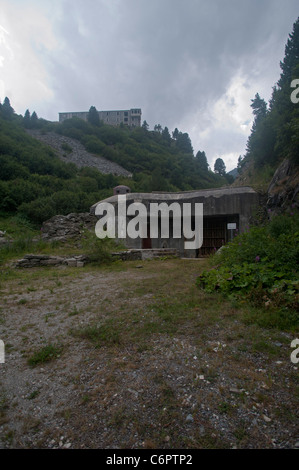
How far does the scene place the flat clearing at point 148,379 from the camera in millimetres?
1431

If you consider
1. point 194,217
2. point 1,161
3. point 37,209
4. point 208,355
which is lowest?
point 208,355

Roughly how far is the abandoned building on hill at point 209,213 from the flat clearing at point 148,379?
8317 mm

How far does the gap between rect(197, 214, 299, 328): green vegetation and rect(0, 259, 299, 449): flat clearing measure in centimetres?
26

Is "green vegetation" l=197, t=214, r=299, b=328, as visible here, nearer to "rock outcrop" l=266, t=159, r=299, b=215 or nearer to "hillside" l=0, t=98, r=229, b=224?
"rock outcrop" l=266, t=159, r=299, b=215

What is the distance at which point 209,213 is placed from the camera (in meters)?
11.3

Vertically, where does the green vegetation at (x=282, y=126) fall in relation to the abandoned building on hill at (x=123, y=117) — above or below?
below

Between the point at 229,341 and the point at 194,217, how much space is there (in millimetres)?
9861

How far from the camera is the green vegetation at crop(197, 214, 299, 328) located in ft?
9.10

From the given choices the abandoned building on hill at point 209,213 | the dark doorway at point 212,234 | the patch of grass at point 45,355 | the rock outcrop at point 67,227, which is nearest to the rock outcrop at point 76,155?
the rock outcrop at point 67,227

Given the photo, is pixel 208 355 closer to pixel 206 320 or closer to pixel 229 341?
pixel 229 341

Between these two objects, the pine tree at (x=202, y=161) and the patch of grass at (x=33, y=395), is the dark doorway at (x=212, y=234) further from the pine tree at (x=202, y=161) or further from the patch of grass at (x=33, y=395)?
the pine tree at (x=202, y=161)

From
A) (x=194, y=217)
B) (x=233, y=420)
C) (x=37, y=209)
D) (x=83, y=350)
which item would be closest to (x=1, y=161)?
(x=37, y=209)

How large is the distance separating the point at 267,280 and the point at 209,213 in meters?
8.20

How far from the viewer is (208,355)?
7.18 feet
